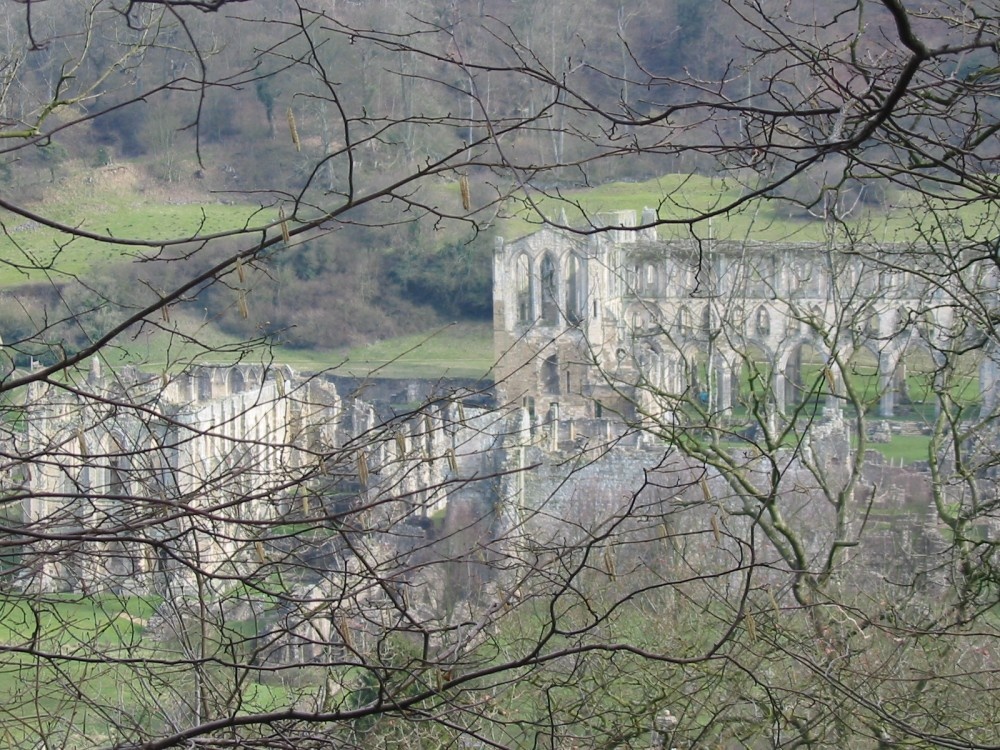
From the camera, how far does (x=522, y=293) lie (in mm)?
28109

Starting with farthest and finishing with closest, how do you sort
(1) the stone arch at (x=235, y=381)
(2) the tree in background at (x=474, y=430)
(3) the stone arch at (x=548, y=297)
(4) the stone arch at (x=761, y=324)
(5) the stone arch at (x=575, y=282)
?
(4) the stone arch at (x=761, y=324), (5) the stone arch at (x=575, y=282), (3) the stone arch at (x=548, y=297), (1) the stone arch at (x=235, y=381), (2) the tree in background at (x=474, y=430)

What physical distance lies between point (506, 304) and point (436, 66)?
21.6ft

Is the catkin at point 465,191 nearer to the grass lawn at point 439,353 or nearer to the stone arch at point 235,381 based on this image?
the stone arch at point 235,381

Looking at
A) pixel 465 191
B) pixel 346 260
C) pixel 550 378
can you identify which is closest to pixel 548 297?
pixel 550 378

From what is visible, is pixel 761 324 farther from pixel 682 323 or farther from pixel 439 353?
pixel 682 323

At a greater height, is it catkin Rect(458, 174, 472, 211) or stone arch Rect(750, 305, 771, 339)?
catkin Rect(458, 174, 472, 211)

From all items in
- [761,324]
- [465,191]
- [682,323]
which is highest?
[465,191]

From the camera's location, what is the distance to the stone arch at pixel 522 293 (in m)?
27.6

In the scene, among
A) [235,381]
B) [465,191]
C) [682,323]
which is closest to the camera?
[465,191]

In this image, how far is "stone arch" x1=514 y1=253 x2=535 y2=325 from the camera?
27.6 m

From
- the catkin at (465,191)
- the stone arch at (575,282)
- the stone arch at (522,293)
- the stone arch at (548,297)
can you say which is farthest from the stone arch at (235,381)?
the catkin at (465,191)

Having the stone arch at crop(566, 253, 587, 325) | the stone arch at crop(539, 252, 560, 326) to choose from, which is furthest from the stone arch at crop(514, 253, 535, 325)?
the stone arch at crop(566, 253, 587, 325)

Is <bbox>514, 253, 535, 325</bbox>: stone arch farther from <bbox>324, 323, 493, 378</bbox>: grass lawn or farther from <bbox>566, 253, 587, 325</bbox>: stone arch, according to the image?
<bbox>324, 323, 493, 378</bbox>: grass lawn

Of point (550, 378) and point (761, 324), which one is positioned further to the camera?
point (761, 324)
